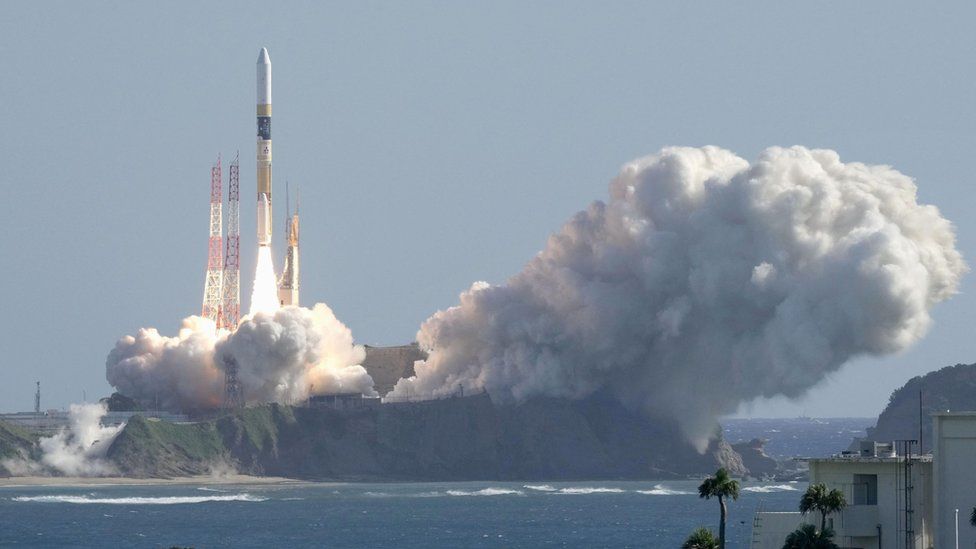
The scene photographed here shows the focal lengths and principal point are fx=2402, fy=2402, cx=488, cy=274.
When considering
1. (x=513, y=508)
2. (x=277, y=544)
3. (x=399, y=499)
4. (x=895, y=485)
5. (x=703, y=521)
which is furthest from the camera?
(x=399, y=499)

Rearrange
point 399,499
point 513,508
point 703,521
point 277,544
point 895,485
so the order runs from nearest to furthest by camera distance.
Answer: point 895,485 < point 277,544 < point 703,521 < point 513,508 < point 399,499

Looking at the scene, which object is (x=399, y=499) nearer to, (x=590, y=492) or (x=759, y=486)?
(x=590, y=492)

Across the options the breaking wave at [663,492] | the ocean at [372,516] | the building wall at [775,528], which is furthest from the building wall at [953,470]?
the breaking wave at [663,492]

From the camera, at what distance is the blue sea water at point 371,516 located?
146 metres

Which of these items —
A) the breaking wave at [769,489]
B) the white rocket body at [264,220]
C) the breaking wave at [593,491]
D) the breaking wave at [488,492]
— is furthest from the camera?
the breaking wave at [593,491]

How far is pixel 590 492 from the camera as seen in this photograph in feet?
640

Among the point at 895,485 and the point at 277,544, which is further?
the point at 277,544

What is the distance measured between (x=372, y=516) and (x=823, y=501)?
381 feet

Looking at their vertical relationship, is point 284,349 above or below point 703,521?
above

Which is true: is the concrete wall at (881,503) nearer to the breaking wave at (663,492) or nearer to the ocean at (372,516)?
the ocean at (372,516)

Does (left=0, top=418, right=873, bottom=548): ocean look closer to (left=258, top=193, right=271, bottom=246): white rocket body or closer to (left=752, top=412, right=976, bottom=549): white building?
(left=258, top=193, right=271, bottom=246): white rocket body

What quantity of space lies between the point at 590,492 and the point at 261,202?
116 feet

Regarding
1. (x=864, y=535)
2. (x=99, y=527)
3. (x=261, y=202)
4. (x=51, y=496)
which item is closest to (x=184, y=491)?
(x=51, y=496)

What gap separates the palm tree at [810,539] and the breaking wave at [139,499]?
5230 inches
